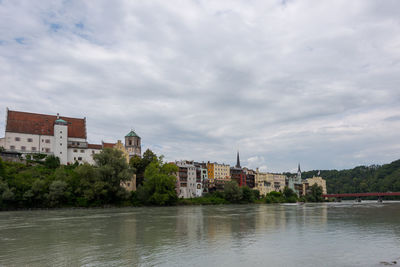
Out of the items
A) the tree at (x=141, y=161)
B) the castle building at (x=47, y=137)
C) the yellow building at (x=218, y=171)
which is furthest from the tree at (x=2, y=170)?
the yellow building at (x=218, y=171)

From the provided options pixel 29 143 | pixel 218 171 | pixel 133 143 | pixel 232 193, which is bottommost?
pixel 232 193

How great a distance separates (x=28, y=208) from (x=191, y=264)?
202 feet

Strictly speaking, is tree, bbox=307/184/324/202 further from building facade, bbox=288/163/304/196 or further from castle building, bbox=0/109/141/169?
castle building, bbox=0/109/141/169

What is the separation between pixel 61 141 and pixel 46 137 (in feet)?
12.6

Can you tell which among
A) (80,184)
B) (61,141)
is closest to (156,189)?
(80,184)

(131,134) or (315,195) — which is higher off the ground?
(131,134)

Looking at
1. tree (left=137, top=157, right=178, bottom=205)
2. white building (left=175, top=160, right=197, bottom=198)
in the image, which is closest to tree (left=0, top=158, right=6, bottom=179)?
tree (left=137, top=157, right=178, bottom=205)

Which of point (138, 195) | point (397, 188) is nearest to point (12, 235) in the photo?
point (138, 195)

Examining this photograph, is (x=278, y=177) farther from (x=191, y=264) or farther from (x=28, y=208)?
(x=191, y=264)

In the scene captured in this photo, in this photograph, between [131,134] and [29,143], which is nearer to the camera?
[29,143]

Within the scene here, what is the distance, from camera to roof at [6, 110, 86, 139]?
85.5m

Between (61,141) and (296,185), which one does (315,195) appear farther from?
(61,141)

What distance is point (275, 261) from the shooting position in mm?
16062

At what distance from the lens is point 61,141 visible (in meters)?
89.3
